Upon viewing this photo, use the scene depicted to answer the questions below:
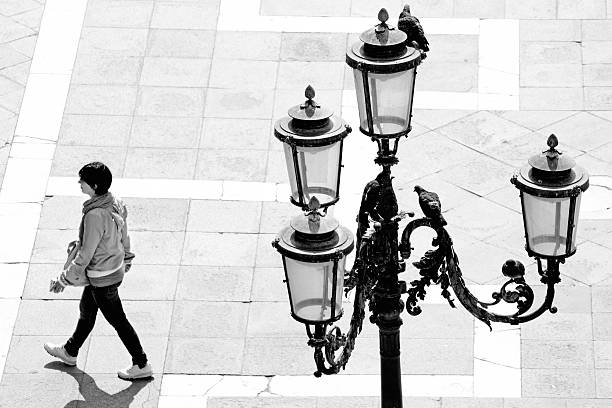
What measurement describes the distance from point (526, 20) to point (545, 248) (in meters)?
9.08

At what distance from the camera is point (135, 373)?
12.3m

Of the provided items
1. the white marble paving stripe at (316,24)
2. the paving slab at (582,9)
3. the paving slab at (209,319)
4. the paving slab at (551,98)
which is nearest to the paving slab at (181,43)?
the white marble paving stripe at (316,24)

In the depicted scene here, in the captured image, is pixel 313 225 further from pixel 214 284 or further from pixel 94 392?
pixel 214 284

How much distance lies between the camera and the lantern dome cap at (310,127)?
8430 millimetres

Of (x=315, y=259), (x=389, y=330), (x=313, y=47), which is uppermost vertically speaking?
(x=315, y=259)

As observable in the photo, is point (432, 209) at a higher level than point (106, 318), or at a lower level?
higher

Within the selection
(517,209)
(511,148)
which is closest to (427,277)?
(517,209)

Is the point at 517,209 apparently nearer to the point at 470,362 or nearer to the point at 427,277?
the point at 470,362

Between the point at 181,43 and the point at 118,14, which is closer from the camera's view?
the point at 181,43

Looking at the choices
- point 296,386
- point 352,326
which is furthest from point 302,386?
point 352,326

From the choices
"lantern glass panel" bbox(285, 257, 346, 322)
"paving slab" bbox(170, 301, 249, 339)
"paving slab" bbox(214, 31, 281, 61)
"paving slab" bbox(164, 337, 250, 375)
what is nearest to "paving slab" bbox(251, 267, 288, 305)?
"paving slab" bbox(170, 301, 249, 339)

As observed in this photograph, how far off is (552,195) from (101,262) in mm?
4484

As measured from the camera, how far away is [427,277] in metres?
8.69

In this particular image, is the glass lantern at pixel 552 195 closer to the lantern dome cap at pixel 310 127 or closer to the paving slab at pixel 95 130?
the lantern dome cap at pixel 310 127
